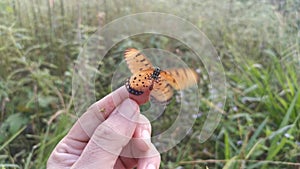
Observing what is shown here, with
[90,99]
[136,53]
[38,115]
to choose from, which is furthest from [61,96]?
[136,53]

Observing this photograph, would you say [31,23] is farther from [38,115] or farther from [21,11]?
[38,115]

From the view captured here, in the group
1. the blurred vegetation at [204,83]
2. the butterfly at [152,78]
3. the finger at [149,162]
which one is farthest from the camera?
the blurred vegetation at [204,83]

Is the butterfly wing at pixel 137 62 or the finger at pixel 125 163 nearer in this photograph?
the butterfly wing at pixel 137 62

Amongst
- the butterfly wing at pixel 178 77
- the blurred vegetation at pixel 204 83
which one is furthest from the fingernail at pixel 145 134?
the blurred vegetation at pixel 204 83

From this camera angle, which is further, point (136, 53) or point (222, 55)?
point (222, 55)

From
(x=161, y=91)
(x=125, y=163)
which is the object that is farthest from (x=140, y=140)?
(x=125, y=163)

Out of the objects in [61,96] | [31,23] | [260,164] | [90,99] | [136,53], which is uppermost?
[136,53]

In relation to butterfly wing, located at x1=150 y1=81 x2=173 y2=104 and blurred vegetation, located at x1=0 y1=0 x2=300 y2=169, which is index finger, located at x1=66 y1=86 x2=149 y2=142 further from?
blurred vegetation, located at x1=0 y1=0 x2=300 y2=169

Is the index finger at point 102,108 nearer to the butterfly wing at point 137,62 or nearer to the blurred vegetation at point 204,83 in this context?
the butterfly wing at point 137,62
